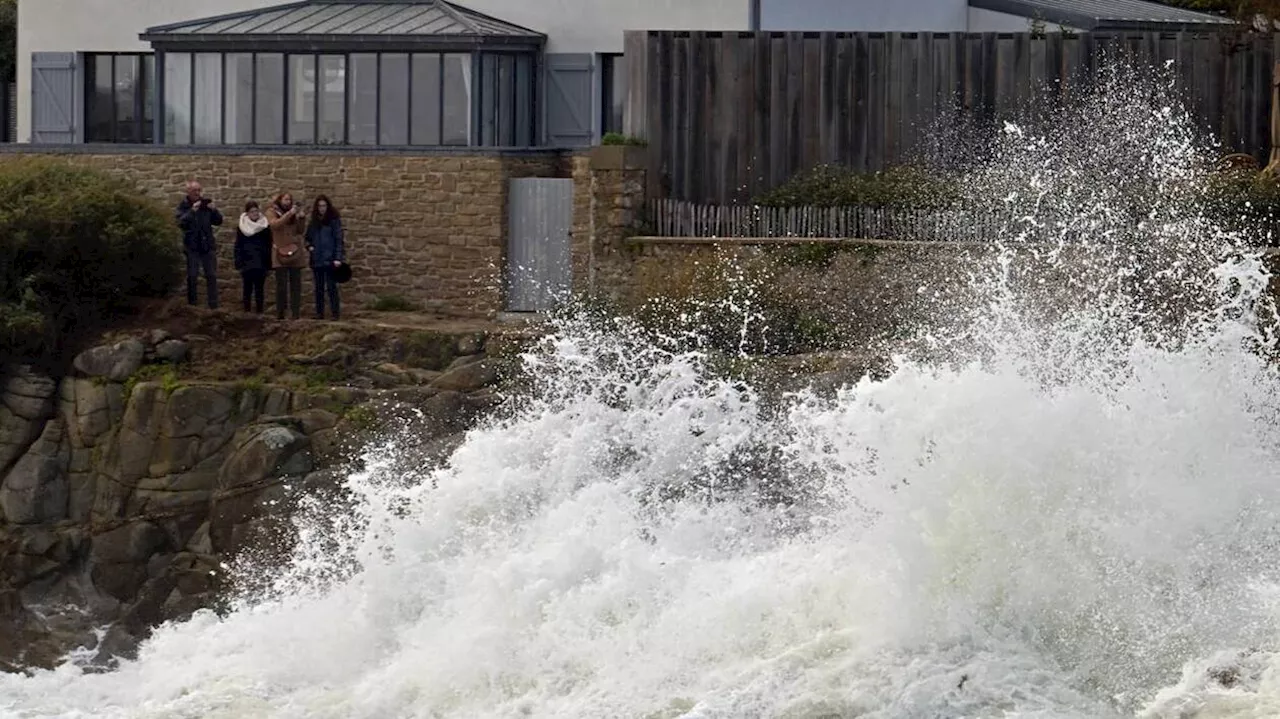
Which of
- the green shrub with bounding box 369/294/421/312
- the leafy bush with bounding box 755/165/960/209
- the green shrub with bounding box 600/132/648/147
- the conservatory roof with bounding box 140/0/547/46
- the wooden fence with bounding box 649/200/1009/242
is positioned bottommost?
the green shrub with bounding box 369/294/421/312

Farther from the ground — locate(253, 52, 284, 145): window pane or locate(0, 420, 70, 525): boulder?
locate(253, 52, 284, 145): window pane

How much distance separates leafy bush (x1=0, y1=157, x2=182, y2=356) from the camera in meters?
25.0

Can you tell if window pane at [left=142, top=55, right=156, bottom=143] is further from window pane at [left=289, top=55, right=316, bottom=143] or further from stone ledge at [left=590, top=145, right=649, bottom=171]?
stone ledge at [left=590, top=145, right=649, bottom=171]

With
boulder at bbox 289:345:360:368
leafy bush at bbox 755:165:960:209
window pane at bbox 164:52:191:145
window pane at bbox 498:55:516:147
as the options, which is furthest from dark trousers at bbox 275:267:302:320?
leafy bush at bbox 755:165:960:209

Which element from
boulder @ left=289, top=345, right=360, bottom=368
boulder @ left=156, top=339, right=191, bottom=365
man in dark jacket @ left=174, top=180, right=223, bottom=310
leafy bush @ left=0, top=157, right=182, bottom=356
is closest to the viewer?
boulder @ left=289, top=345, right=360, bottom=368

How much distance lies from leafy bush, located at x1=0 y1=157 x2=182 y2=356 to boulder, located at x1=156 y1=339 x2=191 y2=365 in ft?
3.61

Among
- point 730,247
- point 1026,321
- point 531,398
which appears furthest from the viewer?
point 730,247

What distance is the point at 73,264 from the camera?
84.4 ft

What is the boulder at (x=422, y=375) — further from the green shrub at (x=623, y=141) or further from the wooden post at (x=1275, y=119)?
the wooden post at (x=1275, y=119)

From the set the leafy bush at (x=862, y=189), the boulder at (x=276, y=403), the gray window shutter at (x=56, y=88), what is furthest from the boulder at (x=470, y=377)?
the gray window shutter at (x=56, y=88)

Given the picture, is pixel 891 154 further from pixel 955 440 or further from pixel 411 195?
pixel 955 440

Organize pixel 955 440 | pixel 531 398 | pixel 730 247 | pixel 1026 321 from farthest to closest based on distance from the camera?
pixel 730 247
pixel 531 398
pixel 1026 321
pixel 955 440

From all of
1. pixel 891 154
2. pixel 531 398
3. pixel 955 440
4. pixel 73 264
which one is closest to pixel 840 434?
pixel 955 440

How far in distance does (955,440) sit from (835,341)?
241 inches
